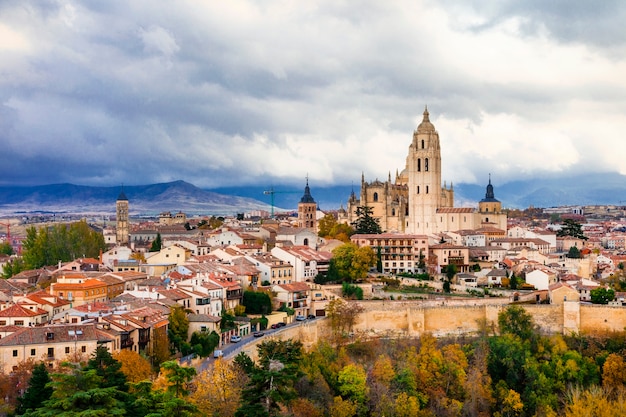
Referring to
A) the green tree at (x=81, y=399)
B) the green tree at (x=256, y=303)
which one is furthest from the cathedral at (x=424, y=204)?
the green tree at (x=81, y=399)

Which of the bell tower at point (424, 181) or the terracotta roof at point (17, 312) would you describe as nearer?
the terracotta roof at point (17, 312)

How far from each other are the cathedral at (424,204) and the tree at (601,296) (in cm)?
2750

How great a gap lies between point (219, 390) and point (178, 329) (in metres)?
8.25

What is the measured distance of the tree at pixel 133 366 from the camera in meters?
28.7

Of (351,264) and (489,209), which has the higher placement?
(489,209)

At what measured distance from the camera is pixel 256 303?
145ft

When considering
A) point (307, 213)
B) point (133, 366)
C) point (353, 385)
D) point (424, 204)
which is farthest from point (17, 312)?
point (307, 213)

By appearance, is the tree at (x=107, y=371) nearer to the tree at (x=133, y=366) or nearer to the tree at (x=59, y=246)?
the tree at (x=133, y=366)

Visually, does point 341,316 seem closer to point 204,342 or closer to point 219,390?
point 204,342

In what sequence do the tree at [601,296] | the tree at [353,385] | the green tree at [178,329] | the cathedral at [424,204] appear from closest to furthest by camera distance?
the green tree at [178,329]
the tree at [353,385]
the tree at [601,296]
the cathedral at [424,204]

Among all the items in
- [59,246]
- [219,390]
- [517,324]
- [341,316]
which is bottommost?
[517,324]

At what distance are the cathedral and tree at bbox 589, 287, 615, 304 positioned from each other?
27501mm

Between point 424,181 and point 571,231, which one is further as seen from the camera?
point 571,231

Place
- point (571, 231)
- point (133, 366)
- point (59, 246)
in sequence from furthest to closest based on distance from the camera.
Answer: point (571, 231) < point (59, 246) < point (133, 366)
